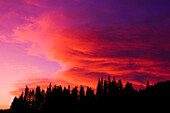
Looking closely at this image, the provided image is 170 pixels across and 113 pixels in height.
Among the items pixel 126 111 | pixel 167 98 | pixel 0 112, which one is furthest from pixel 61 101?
pixel 167 98

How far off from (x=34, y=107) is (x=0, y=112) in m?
19.9

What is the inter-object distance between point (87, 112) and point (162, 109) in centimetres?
3309

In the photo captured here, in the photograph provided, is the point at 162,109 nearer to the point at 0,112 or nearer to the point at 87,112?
the point at 87,112

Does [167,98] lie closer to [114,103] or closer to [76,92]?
[114,103]

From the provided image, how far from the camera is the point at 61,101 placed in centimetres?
11731

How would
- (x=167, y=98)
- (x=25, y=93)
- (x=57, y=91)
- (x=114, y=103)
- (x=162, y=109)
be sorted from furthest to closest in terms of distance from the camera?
(x=25, y=93) < (x=57, y=91) < (x=114, y=103) < (x=167, y=98) < (x=162, y=109)

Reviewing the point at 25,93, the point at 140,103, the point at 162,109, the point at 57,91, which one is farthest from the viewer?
the point at 25,93

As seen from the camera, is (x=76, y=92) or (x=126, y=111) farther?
(x=76, y=92)

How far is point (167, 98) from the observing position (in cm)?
6781

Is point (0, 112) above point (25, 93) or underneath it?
underneath

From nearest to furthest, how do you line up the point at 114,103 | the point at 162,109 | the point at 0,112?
the point at 162,109 < the point at 114,103 < the point at 0,112

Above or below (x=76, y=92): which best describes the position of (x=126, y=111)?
below

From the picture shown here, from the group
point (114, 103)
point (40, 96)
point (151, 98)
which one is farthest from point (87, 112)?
point (40, 96)

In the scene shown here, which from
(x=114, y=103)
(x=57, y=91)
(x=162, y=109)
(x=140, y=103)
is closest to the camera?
(x=162, y=109)
